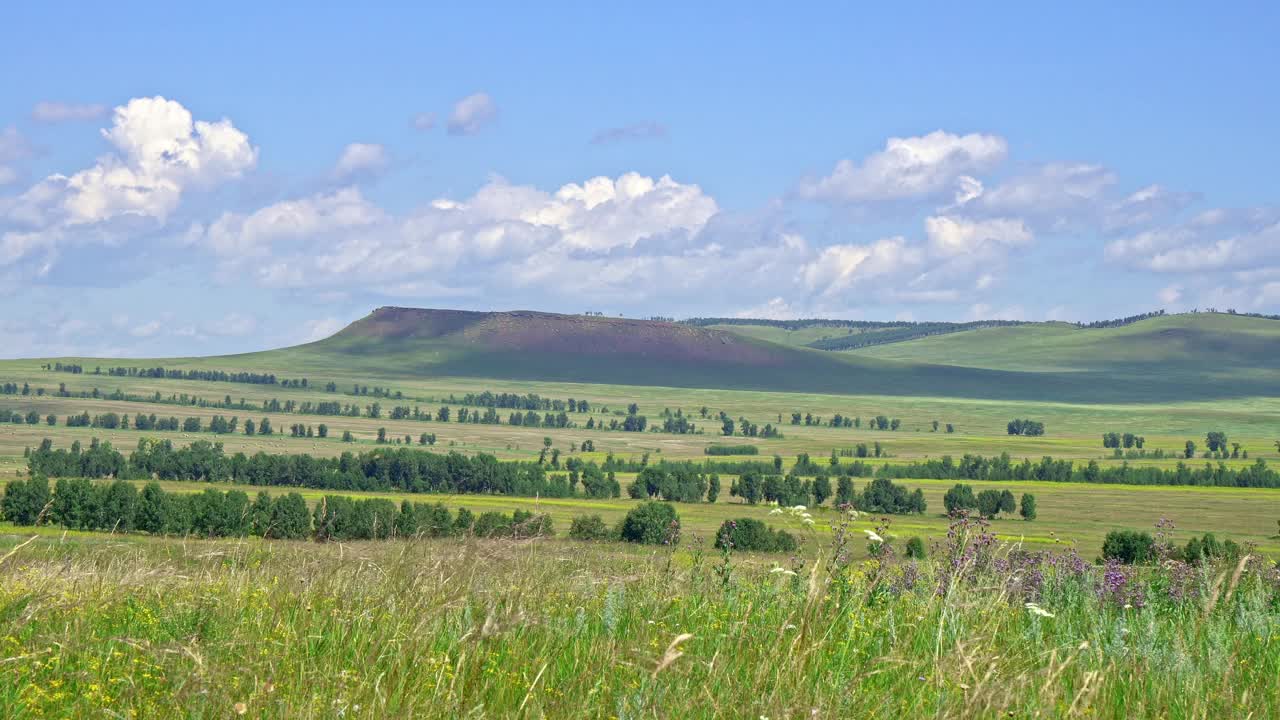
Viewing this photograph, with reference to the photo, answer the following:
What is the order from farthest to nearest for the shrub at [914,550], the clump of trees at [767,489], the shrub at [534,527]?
1. the clump of trees at [767,489]
2. the shrub at [914,550]
3. the shrub at [534,527]

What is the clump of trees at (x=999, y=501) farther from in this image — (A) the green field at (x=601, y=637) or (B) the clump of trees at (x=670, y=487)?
(A) the green field at (x=601, y=637)

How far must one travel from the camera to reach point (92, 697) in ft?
19.2

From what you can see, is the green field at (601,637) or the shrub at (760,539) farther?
the shrub at (760,539)

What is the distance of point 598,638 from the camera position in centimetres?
725

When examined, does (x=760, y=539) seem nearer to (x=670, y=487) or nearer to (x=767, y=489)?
(x=767, y=489)

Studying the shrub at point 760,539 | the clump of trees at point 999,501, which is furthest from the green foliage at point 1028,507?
the shrub at point 760,539

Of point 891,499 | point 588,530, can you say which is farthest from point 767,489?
point 588,530

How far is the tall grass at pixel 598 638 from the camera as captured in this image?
230 inches

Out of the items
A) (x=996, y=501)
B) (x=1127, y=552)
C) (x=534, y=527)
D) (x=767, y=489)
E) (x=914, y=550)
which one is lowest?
(x=767, y=489)

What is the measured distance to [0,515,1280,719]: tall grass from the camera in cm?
584

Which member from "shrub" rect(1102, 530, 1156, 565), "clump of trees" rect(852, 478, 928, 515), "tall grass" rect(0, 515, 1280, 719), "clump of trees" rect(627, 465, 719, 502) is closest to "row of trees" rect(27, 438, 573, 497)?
"clump of trees" rect(627, 465, 719, 502)

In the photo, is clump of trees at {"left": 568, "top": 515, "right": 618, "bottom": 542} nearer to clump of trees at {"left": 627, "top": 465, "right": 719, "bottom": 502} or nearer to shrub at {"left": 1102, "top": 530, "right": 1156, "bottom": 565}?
shrub at {"left": 1102, "top": 530, "right": 1156, "bottom": 565}

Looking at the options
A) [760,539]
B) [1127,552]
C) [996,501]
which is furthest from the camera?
[996,501]

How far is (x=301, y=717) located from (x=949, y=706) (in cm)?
307
